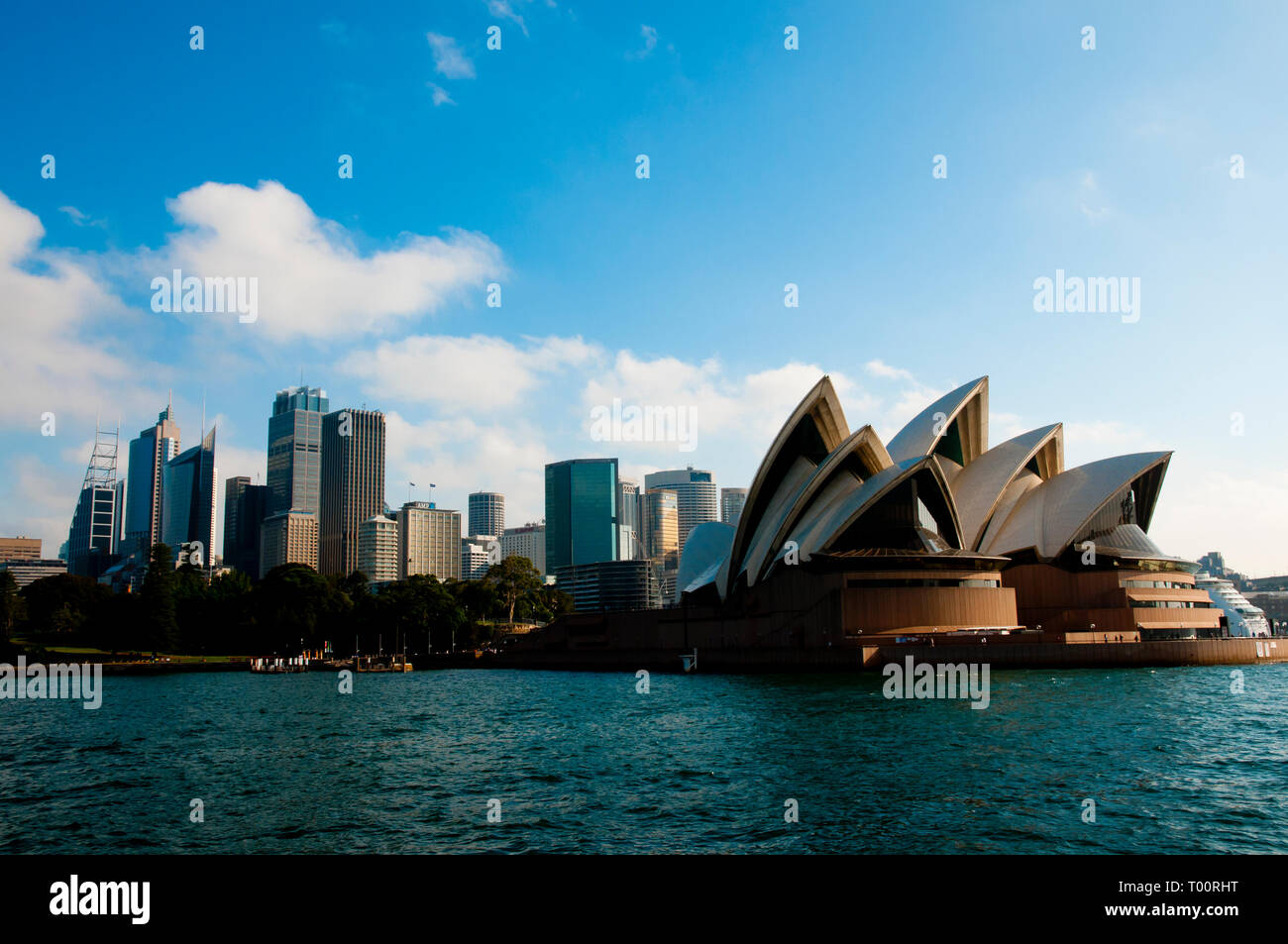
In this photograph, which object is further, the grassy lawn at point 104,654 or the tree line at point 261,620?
the tree line at point 261,620

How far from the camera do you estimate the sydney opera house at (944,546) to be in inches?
2418

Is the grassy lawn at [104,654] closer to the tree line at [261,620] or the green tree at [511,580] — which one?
the tree line at [261,620]

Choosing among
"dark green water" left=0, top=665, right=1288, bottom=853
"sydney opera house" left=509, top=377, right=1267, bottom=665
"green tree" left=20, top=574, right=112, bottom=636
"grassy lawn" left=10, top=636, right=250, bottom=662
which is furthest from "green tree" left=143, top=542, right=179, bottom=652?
"dark green water" left=0, top=665, right=1288, bottom=853

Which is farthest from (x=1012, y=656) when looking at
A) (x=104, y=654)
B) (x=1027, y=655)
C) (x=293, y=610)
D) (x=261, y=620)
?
(x=104, y=654)

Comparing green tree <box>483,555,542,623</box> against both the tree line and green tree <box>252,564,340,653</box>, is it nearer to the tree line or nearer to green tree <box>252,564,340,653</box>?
the tree line

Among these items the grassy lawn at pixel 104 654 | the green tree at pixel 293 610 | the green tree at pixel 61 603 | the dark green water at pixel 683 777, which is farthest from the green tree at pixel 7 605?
the dark green water at pixel 683 777

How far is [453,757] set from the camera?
25750 mm

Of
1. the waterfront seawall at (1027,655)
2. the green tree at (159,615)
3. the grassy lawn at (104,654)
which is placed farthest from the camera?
the green tree at (159,615)

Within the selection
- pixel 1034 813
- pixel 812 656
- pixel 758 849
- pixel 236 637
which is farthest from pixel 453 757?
pixel 236 637

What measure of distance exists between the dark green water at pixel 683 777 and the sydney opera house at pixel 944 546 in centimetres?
2093

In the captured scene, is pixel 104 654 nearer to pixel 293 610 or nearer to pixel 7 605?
pixel 293 610

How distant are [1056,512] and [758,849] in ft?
201
